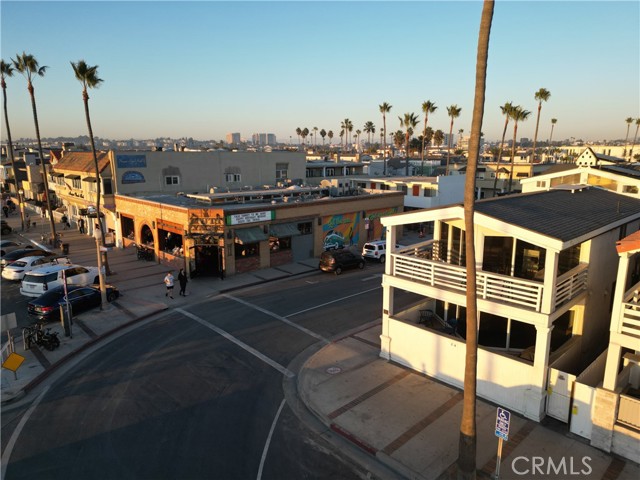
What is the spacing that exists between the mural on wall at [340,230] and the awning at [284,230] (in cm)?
348

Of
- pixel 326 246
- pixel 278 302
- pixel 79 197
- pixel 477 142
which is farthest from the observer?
pixel 79 197

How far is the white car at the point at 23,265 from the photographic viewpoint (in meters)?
27.6

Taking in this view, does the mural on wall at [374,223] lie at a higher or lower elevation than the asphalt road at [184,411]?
higher

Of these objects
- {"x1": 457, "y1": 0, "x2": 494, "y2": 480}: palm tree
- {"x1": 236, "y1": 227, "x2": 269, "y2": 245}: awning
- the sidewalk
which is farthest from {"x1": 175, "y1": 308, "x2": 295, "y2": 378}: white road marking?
{"x1": 236, "y1": 227, "x2": 269, "y2": 245}: awning

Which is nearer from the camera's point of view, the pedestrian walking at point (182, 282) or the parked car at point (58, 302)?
the parked car at point (58, 302)

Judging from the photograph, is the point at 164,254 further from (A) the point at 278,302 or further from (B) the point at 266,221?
(A) the point at 278,302

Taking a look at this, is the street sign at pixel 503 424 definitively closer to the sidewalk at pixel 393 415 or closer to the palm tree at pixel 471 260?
the palm tree at pixel 471 260

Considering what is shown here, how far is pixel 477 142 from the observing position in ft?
28.0

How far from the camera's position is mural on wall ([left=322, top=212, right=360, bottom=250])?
34969mm

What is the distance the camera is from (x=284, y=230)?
103ft

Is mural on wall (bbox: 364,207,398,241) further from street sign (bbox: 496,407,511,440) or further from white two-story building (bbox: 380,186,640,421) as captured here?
street sign (bbox: 496,407,511,440)

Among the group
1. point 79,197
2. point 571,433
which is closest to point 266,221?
point 571,433

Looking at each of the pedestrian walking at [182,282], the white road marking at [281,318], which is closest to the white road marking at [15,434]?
the white road marking at [281,318]

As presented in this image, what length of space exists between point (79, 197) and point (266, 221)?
2653 centimetres
